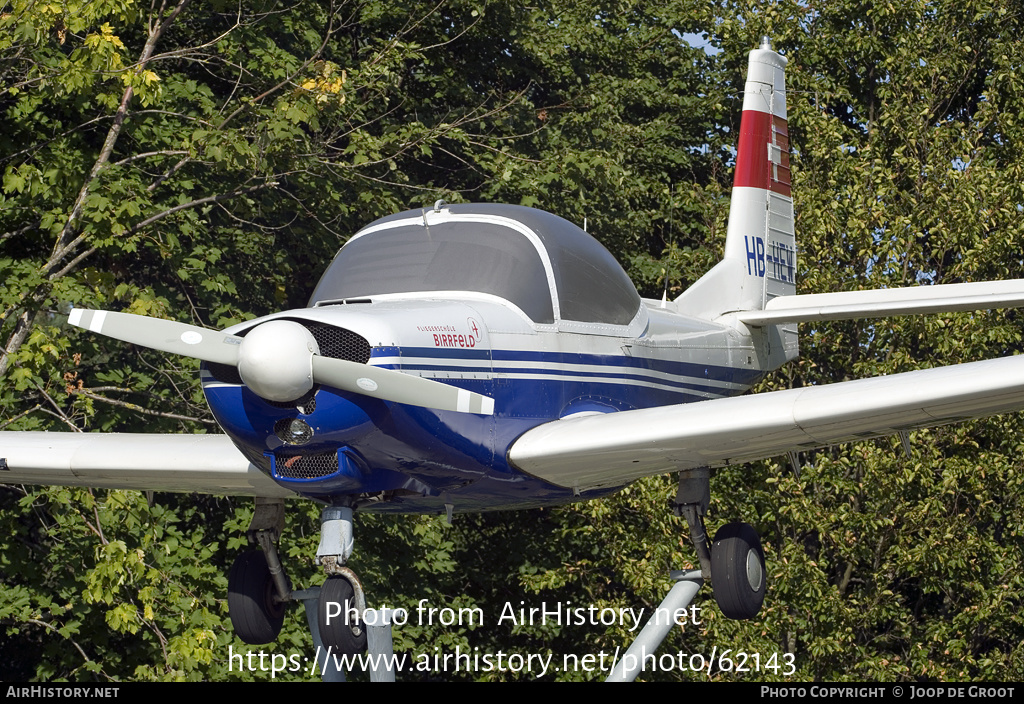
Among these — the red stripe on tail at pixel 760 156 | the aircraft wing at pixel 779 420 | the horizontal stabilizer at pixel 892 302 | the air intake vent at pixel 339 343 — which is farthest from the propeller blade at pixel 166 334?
the red stripe on tail at pixel 760 156

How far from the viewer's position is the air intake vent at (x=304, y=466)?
7.08 meters

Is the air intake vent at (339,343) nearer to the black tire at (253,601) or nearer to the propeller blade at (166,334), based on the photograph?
the propeller blade at (166,334)

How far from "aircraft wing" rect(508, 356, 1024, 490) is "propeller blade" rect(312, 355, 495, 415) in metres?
0.89

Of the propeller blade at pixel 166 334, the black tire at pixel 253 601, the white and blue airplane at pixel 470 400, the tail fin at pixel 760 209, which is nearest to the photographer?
the propeller blade at pixel 166 334

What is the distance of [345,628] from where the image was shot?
23.6ft

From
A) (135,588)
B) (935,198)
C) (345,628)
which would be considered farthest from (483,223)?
(935,198)

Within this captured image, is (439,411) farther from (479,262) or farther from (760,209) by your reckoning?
(760,209)

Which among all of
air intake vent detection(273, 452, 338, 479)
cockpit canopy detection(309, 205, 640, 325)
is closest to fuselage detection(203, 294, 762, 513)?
air intake vent detection(273, 452, 338, 479)

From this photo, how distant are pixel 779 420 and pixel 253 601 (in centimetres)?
371

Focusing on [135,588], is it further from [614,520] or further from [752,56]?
[752,56]

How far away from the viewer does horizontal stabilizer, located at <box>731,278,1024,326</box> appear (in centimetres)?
906

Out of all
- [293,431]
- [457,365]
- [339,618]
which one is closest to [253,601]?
[339,618]

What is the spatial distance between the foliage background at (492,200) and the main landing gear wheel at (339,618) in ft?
15.8

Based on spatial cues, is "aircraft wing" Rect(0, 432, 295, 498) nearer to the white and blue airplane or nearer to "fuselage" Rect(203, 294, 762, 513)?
the white and blue airplane
